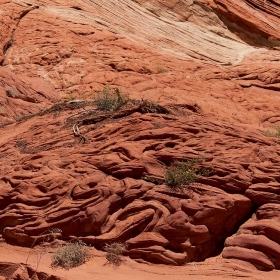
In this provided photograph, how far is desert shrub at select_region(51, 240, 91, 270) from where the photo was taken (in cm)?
593

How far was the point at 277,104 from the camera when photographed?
15.1 metres

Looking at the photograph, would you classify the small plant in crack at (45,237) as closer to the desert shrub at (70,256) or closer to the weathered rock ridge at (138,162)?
the weathered rock ridge at (138,162)

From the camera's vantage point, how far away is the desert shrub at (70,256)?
19.4 feet

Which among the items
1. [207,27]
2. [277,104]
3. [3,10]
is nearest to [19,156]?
[277,104]

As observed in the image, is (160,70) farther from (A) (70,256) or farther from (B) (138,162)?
(A) (70,256)

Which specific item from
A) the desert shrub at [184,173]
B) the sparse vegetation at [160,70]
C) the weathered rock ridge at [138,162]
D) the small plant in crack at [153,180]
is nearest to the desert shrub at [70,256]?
the weathered rock ridge at [138,162]

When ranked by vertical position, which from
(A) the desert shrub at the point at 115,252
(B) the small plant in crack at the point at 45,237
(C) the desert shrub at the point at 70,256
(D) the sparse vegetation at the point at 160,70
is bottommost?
(D) the sparse vegetation at the point at 160,70

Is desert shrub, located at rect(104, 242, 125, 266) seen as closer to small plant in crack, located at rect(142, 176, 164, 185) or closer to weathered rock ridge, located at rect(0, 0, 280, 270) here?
weathered rock ridge, located at rect(0, 0, 280, 270)

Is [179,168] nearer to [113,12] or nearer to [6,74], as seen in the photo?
[6,74]

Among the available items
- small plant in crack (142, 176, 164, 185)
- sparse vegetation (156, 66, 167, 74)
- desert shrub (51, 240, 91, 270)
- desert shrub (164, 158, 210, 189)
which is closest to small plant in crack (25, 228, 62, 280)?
desert shrub (51, 240, 91, 270)

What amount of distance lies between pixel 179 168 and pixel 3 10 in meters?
12.5

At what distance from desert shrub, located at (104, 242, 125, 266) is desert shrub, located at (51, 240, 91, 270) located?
226 millimetres

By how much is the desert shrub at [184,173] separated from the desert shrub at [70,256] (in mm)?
1347

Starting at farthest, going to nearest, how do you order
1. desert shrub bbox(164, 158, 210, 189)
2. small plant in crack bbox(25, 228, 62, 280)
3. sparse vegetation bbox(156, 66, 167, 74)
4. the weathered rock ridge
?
1. sparse vegetation bbox(156, 66, 167, 74)
2. desert shrub bbox(164, 158, 210, 189)
3. small plant in crack bbox(25, 228, 62, 280)
4. the weathered rock ridge
